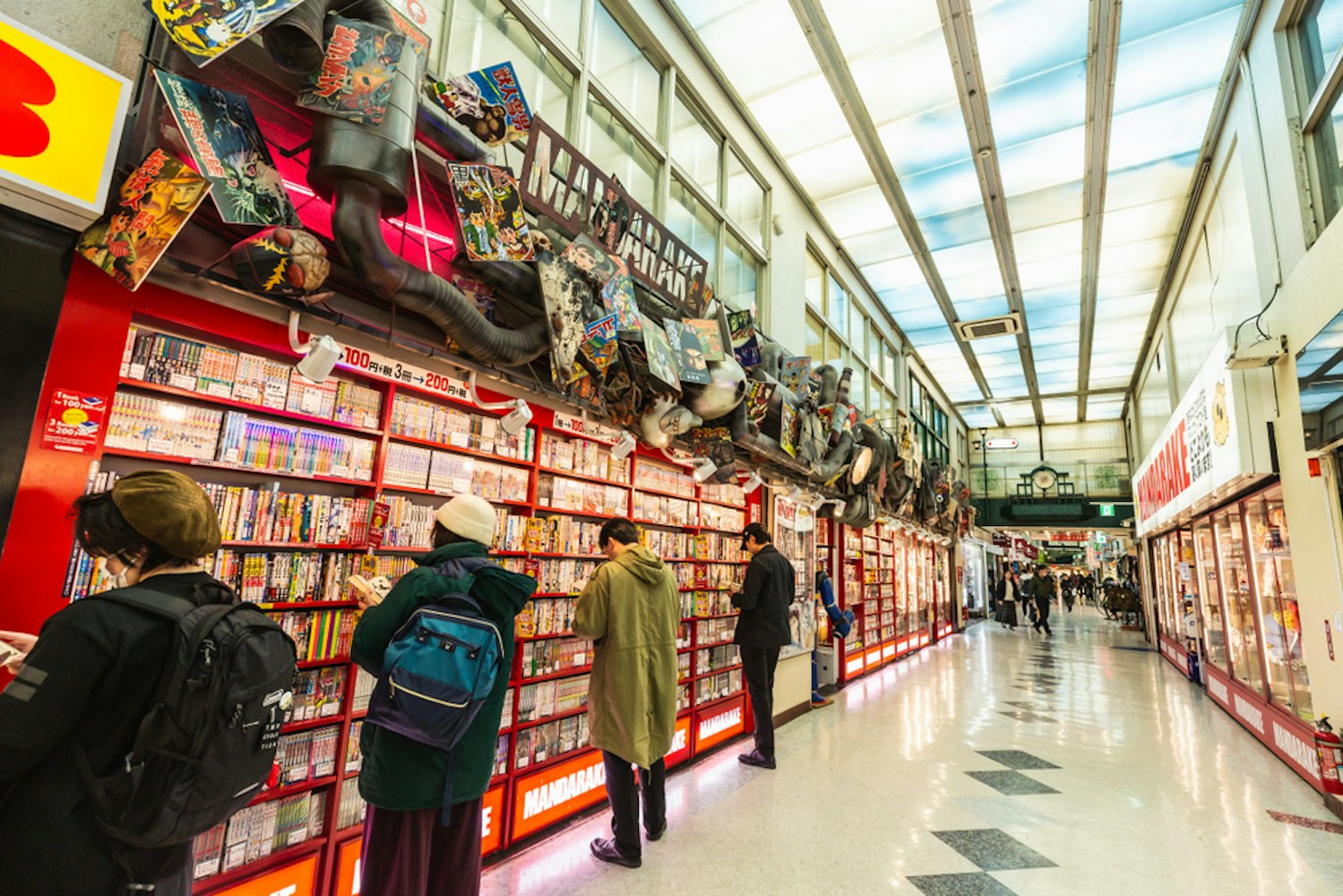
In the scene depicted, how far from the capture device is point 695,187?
5613 millimetres

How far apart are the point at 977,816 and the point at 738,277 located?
498cm

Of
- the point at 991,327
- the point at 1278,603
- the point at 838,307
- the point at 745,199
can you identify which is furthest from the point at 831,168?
the point at 1278,603

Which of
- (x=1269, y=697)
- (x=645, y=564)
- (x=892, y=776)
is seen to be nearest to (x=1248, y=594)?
(x=1269, y=697)

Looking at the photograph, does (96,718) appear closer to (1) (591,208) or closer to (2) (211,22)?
(2) (211,22)

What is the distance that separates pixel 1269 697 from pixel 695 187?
23.0ft

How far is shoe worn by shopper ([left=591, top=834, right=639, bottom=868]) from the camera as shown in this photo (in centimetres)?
308

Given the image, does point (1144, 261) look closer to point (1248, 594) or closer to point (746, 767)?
point (1248, 594)

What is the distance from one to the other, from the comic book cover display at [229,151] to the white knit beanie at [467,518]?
1.10 meters

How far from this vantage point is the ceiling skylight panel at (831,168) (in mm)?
6824

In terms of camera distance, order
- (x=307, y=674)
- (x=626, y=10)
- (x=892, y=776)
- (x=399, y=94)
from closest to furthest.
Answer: (x=399, y=94) < (x=307, y=674) < (x=892, y=776) < (x=626, y=10)

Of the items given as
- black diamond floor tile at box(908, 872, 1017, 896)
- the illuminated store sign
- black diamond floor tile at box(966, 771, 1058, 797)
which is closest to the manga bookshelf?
black diamond floor tile at box(908, 872, 1017, 896)

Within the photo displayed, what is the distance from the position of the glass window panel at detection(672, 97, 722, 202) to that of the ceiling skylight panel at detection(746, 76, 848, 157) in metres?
0.67

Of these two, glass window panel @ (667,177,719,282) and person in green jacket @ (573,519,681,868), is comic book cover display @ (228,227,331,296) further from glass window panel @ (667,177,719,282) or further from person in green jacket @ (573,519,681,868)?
glass window panel @ (667,177,719,282)

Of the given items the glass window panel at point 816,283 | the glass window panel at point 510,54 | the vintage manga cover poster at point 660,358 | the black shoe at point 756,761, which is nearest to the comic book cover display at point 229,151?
the glass window panel at point 510,54
